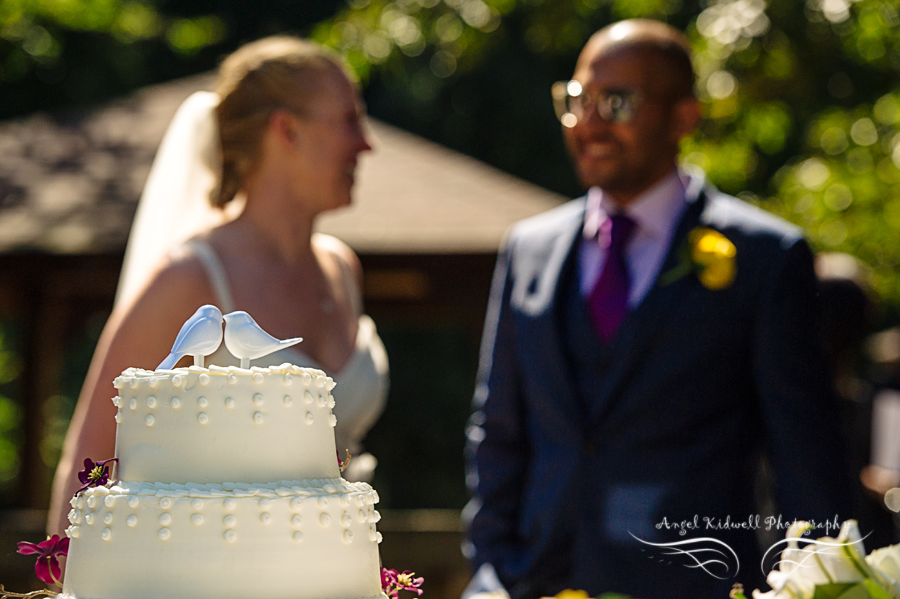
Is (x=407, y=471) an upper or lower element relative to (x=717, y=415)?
lower

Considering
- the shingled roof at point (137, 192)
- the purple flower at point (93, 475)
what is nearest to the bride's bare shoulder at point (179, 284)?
the purple flower at point (93, 475)

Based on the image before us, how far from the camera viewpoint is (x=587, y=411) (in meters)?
3.30

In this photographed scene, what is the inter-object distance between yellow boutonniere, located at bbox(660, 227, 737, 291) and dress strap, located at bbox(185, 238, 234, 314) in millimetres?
1453

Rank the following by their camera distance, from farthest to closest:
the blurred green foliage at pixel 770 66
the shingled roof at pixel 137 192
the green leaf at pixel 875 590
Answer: the shingled roof at pixel 137 192, the blurred green foliage at pixel 770 66, the green leaf at pixel 875 590

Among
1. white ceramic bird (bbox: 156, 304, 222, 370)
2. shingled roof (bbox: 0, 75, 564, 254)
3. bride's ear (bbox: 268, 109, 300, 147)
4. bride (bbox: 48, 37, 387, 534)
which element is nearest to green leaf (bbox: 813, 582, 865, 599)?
white ceramic bird (bbox: 156, 304, 222, 370)

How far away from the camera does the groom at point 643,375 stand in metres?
3.06

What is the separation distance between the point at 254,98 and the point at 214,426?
176 centimetres

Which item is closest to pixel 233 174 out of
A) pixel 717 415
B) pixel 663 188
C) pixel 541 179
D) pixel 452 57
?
pixel 663 188

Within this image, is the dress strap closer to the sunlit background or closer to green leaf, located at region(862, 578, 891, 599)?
green leaf, located at region(862, 578, 891, 599)

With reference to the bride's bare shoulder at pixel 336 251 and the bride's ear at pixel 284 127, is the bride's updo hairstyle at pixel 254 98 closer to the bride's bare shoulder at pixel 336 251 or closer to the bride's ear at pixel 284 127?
the bride's ear at pixel 284 127

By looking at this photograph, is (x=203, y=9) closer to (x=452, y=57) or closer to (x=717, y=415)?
(x=452, y=57)

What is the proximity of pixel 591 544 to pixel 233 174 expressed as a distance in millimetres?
1726

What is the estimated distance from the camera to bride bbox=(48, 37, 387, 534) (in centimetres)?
278

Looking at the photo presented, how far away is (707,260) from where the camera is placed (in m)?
3.19
